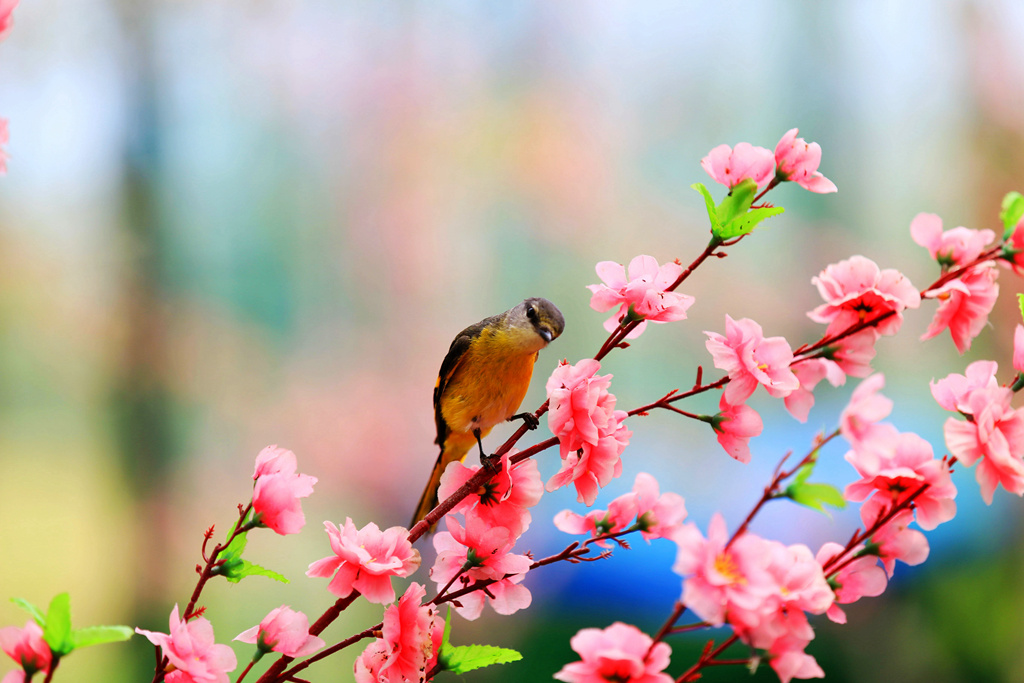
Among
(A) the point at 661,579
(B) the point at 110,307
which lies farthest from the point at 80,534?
(A) the point at 661,579

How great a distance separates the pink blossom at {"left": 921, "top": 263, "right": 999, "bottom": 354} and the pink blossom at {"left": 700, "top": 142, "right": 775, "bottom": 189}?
106 mm

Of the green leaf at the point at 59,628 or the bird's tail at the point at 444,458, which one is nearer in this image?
the green leaf at the point at 59,628

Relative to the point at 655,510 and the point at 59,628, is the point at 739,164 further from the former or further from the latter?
the point at 59,628

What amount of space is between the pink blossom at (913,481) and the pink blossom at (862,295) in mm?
59

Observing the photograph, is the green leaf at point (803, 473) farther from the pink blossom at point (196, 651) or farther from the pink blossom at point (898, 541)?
the pink blossom at point (196, 651)

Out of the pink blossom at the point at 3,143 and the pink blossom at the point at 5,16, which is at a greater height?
the pink blossom at the point at 5,16

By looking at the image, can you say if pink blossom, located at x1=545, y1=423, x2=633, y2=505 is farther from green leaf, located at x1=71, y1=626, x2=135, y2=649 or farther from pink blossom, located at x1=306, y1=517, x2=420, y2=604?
green leaf, located at x1=71, y1=626, x2=135, y2=649

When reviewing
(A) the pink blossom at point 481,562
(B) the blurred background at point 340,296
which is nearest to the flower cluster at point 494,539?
(A) the pink blossom at point 481,562

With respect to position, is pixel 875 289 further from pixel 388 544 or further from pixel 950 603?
pixel 950 603

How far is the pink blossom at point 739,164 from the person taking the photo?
15.7 inches

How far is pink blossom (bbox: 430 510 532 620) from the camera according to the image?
39 cm

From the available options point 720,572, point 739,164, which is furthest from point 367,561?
point 739,164

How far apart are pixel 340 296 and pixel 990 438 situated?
1.43 metres

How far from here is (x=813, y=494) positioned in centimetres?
28
